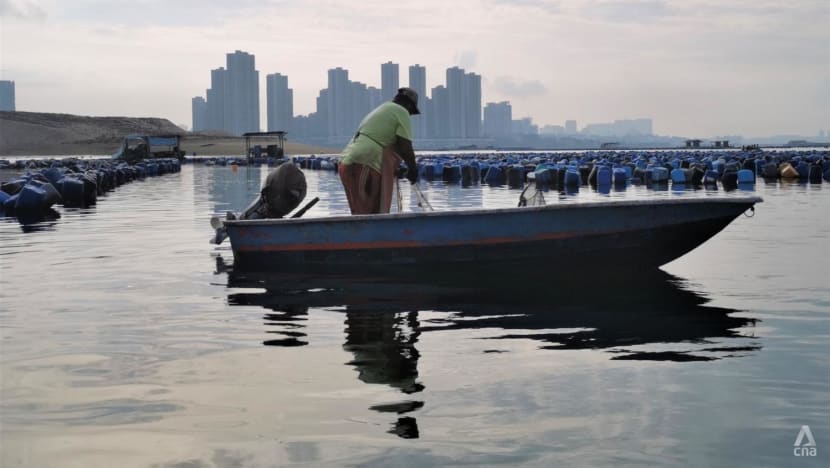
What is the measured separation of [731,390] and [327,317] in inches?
187

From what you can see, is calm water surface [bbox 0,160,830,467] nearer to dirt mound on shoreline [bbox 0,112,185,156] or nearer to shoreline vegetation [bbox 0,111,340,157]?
shoreline vegetation [bbox 0,111,340,157]

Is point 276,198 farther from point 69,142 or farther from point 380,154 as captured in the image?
point 69,142

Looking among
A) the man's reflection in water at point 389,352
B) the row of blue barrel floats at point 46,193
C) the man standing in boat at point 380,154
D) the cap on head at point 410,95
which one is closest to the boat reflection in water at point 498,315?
the man's reflection in water at point 389,352

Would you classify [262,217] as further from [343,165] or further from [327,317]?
[327,317]

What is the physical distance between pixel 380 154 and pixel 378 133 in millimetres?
302

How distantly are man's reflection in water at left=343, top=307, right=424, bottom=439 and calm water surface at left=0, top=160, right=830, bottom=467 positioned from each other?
3 centimetres

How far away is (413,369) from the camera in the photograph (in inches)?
305

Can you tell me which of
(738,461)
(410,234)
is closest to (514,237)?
(410,234)

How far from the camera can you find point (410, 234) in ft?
44.3

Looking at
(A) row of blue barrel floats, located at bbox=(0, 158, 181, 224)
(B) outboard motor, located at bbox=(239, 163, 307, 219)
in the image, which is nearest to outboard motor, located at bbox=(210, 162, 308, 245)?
(B) outboard motor, located at bbox=(239, 163, 307, 219)

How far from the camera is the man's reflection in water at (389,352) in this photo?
6.53 m

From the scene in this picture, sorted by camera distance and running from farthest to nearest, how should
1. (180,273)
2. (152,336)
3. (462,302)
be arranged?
(180,273) → (462,302) → (152,336)

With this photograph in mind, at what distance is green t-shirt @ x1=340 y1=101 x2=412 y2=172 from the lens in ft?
44.2

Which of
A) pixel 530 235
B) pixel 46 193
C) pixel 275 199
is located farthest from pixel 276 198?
pixel 46 193
